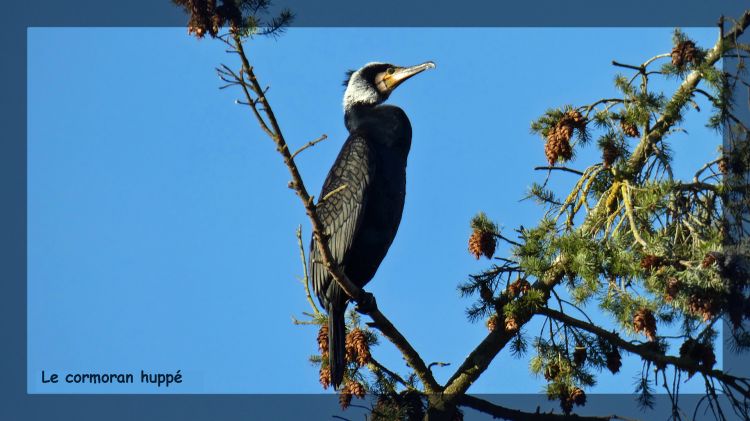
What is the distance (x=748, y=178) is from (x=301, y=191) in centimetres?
184

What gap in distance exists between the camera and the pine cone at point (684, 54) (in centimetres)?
401

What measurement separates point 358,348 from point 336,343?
0.22 metres

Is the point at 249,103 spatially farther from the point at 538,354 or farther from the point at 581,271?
the point at 538,354

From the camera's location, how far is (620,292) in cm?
379

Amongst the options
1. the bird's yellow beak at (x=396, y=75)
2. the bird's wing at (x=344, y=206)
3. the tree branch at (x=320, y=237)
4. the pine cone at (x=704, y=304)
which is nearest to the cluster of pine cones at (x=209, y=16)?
the tree branch at (x=320, y=237)

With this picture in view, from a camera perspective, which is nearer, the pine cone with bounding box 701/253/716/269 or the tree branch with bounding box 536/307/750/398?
the pine cone with bounding box 701/253/716/269

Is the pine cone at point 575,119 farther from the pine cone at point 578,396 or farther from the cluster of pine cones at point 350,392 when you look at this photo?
the cluster of pine cones at point 350,392

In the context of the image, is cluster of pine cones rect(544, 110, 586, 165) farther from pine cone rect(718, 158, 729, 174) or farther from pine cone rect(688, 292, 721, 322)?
pine cone rect(688, 292, 721, 322)

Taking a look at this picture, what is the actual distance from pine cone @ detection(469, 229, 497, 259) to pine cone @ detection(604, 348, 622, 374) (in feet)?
2.07

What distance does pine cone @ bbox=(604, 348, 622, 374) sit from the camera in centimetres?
410

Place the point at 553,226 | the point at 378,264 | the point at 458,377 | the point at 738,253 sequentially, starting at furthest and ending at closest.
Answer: the point at 378,264 < the point at 458,377 < the point at 553,226 < the point at 738,253

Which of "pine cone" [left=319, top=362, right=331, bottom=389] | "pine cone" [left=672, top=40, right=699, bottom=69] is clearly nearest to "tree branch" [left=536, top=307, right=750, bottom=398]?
"pine cone" [left=319, top=362, right=331, bottom=389]

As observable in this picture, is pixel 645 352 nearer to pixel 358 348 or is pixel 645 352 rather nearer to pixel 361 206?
pixel 358 348

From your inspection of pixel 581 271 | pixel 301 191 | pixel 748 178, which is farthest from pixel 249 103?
pixel 748 178
